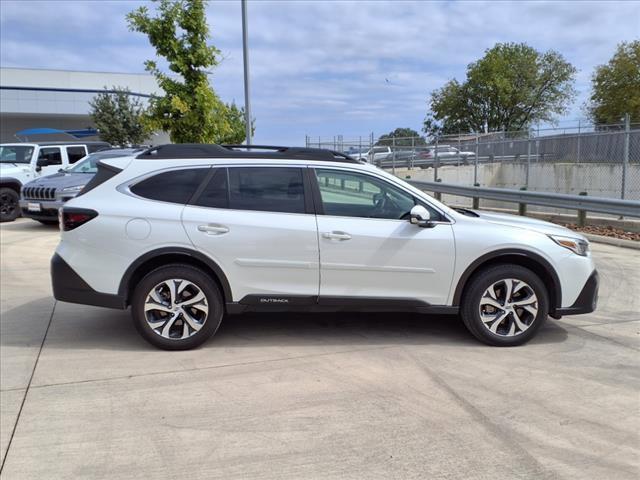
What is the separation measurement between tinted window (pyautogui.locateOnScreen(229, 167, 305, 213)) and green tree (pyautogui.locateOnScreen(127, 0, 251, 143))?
9.40 metres

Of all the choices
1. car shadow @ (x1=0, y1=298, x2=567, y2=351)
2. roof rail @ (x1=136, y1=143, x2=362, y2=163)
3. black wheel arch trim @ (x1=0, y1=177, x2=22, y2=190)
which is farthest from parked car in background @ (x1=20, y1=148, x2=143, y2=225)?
roof rail @ (x1=136, y1=143, x2=362, y2=163)

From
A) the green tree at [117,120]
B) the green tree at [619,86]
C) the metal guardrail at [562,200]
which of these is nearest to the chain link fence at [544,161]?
the metal guardrail at [562,200]

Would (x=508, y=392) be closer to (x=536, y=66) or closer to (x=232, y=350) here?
(x=232, y=350)

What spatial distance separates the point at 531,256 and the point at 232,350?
109 inches

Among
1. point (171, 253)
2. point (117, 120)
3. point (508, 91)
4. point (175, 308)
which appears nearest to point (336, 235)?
point (171, 253)

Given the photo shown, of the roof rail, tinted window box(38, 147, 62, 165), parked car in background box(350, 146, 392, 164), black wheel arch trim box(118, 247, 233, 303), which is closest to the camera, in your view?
black wheel arch trim box(118, 247, 233, 303)

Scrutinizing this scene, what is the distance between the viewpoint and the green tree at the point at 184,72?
43.4 feet

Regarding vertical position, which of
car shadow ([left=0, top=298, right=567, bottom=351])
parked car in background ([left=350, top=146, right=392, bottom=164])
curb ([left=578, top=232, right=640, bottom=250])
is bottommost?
car shadow ([left=0, top=298, right=567, bottom=351])

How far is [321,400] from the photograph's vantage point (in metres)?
3.81

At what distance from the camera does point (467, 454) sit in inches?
124

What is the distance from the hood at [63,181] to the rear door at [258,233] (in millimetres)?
8280

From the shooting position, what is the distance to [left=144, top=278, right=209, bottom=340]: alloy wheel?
4625 millimetres

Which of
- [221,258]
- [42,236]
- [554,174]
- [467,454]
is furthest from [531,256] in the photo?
[554,174]

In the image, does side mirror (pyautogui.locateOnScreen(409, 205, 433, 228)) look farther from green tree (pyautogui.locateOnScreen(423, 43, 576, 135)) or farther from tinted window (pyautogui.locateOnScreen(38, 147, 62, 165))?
green tree (pyautogui.locateOnScreen(423, 43, 576, 135))
